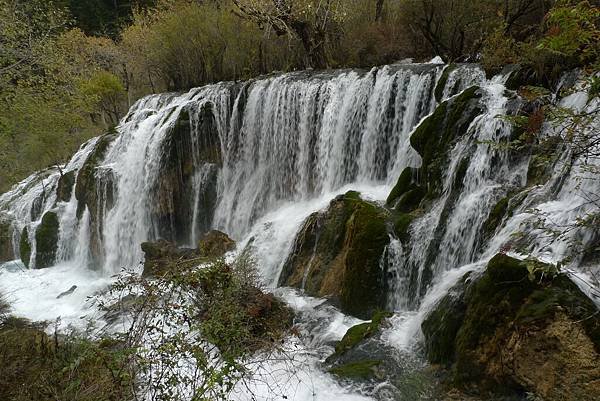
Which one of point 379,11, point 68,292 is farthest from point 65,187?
point 379,11

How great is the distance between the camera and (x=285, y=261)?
1046 centimetres

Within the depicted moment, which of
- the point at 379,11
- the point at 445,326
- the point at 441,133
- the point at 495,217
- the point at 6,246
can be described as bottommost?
the point at 6,246

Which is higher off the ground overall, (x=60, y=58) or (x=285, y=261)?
(x=60, y=58)

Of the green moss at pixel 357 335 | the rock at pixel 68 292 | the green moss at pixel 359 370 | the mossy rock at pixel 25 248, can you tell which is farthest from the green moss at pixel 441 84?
the mossy rock at pixel 25 248

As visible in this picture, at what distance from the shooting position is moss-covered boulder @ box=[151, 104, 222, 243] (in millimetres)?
14891

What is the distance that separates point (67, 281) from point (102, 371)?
463 inches

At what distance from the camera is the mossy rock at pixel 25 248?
54.7 ft

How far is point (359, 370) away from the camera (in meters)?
6.16

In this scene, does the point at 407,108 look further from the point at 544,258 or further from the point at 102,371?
the point at 102,371

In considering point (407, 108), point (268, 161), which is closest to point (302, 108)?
point (268, 161)

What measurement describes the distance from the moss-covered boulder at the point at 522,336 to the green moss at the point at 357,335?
1142 millimetres

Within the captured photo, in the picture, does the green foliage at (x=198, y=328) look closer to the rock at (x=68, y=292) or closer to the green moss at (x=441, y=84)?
the rock at (x=68, y=292)

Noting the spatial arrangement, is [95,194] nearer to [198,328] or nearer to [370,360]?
[198,328]

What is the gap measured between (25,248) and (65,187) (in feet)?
9.10
